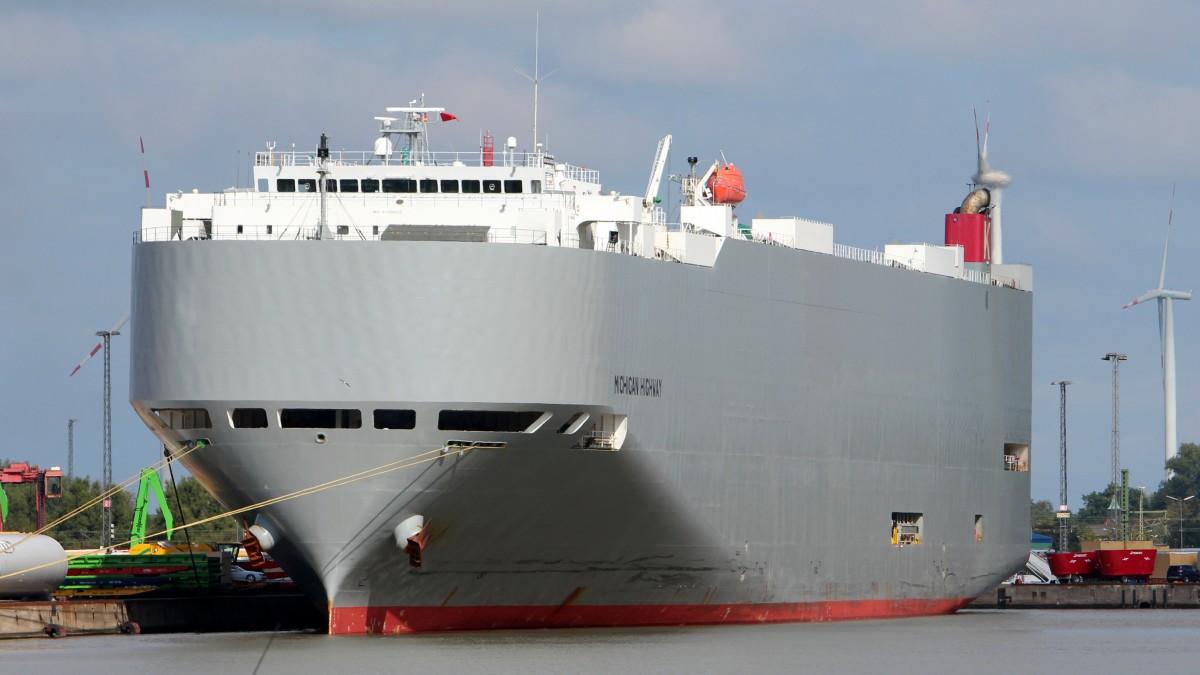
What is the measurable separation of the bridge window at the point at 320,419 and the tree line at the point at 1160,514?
94.9 metres

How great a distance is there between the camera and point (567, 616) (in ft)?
139

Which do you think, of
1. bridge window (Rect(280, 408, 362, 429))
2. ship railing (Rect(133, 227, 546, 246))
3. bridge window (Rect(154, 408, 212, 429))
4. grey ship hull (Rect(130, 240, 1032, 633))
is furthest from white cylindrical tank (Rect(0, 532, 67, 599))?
bridge window (Rect(280, 408, 362, 429))

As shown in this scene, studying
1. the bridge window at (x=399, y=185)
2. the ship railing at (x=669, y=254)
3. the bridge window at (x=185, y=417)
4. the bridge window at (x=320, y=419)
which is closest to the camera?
the bridge window at (x=320, y=419)

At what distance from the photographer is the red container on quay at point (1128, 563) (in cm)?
7169

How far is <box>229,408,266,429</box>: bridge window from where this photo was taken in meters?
38.8

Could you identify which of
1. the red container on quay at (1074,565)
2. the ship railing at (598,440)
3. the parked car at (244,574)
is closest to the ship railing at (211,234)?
the ship railing at (598,440)

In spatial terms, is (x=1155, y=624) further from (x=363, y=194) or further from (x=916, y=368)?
(x=363, y=194)

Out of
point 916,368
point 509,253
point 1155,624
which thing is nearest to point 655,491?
point 509,253

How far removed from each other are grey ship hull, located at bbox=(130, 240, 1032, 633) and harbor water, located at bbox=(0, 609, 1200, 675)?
1.13 metres

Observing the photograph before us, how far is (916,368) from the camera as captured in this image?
168 ft

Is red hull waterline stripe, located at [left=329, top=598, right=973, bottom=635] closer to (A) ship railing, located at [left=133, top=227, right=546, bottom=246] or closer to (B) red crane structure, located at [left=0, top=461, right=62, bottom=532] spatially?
(A) ship railing, located at [left=133, top=227, right=546, bottom=246]

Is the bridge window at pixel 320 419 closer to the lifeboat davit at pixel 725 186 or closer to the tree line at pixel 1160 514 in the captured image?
the lifeboat davit at pixel 725 186

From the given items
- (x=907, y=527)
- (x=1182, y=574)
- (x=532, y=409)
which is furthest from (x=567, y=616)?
(x=1182, y=574)

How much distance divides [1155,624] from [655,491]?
17493mm
